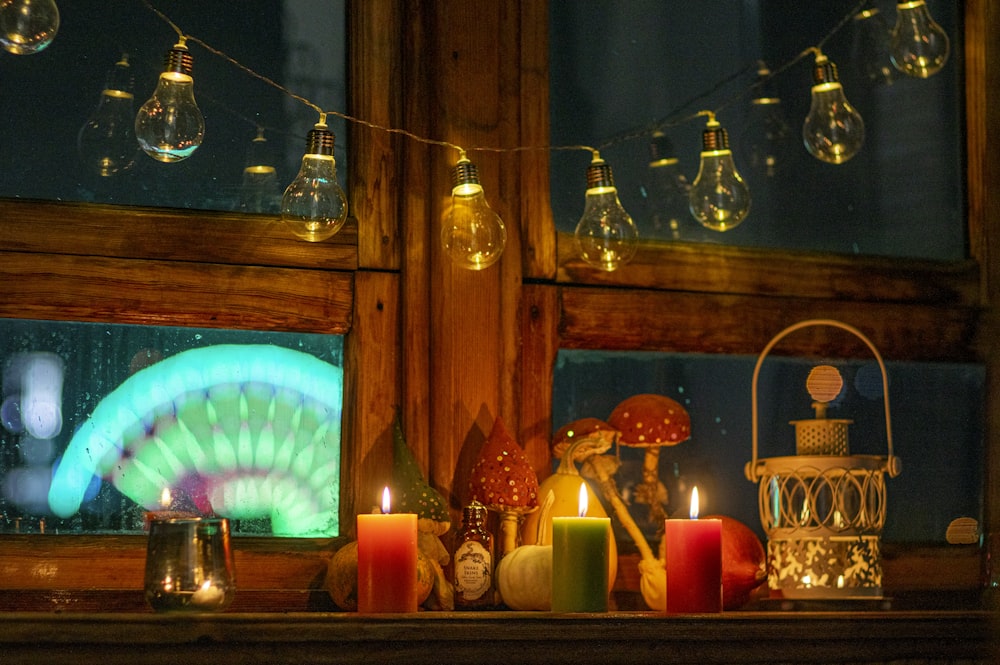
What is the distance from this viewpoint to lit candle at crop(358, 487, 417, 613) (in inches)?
76.7

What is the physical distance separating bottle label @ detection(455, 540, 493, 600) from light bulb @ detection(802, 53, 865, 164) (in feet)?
3.10

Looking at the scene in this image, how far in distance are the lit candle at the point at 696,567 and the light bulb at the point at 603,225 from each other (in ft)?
1.74

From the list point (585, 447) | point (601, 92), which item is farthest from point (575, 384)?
point (601, 92)

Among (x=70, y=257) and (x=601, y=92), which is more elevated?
(x=601, y=92)

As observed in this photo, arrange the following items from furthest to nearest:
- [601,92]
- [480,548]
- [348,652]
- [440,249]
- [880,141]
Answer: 1. [880,141]
2. [601,92]
3. [440,249]
4. [480,548]
5. [348,652]

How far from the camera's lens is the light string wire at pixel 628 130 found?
232 centimetres

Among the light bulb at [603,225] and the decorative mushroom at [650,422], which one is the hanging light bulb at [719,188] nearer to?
the light bulb at [603,225]

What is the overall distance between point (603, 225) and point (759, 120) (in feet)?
2.07

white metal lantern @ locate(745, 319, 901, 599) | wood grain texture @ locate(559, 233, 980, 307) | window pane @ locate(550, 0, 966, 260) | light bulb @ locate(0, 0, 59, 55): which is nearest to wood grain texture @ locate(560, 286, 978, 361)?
wood grain texture @ locate(559, 233, 980, 307)

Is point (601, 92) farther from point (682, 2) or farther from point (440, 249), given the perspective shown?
point (440, 249)

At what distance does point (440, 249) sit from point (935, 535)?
1253mm

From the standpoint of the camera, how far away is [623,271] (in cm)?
251

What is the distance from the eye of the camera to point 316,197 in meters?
2.09

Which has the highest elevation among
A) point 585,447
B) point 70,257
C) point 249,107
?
point 249,107
